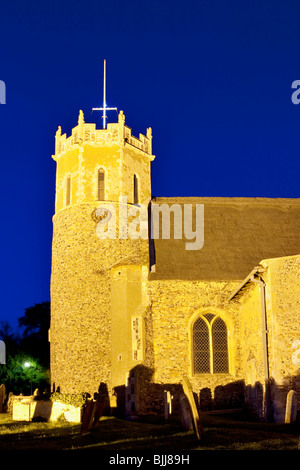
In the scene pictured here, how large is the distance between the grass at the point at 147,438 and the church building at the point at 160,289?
4805mm

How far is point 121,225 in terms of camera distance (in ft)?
99.8

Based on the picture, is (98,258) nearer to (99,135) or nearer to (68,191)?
(68,191)

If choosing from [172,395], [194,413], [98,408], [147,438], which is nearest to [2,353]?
[172,395]

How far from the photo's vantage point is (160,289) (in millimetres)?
24047

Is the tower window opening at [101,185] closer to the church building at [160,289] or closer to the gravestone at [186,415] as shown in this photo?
the church building at [160,289]

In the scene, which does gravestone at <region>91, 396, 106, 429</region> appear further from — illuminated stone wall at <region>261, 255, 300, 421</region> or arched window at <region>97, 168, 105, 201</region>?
arched window at <region>97, 168, 105, 201</region>

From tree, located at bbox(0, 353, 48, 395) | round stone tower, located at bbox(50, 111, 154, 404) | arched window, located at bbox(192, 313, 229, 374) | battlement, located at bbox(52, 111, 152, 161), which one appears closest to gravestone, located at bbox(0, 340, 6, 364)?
tree, located at bbox(0, 353, 48, 395)

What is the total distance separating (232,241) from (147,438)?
1459 centimetres

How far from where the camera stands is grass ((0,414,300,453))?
11.8 m

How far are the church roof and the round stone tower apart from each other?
1.41 metres

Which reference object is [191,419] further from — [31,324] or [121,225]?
[31,324]

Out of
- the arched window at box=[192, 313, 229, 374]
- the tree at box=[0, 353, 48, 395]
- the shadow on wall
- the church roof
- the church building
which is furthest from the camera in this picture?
the tree at box=[0, 353, 48, 395]

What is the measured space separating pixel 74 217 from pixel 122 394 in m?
9.90
